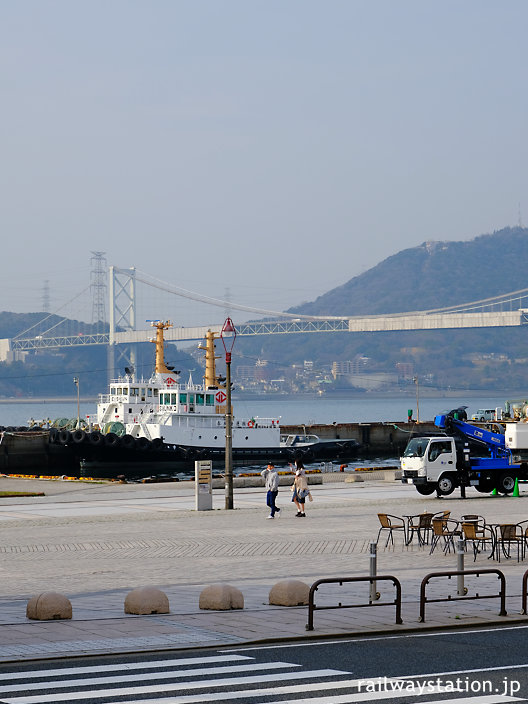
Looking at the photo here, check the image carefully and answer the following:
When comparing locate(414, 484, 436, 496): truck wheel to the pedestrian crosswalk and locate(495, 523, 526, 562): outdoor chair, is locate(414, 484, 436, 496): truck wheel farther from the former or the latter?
the pedestrian crosswalk

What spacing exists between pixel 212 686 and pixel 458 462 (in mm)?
27271

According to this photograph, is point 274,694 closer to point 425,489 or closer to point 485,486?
point 425,489

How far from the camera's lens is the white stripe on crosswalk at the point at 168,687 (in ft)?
30.9

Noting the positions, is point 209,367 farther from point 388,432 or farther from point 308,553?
point 308,553

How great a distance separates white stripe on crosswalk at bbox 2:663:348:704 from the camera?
9.41 meters

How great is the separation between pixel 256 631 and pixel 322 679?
2.71m

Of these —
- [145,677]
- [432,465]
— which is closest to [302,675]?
[145,677]

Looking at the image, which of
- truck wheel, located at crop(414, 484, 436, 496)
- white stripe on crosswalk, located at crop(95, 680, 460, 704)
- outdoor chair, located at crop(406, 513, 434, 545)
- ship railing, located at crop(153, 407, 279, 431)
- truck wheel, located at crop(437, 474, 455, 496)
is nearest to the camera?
white stripe on crosswalk, located at crop(95, 680, 460, 704)

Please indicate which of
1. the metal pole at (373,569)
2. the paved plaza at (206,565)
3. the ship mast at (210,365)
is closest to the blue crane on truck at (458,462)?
the paved plaza at (206,565)

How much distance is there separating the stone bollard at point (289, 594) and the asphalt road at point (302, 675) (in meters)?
2.35

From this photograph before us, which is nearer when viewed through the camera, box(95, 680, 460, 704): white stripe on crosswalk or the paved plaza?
box(95, 680, 460, 704): white stripe on crosswalk

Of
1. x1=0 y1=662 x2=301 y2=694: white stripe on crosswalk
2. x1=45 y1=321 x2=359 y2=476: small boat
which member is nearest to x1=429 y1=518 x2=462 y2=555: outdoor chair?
x1=0 y1=662 x2=301 y2=694: white stripe on crosswalk

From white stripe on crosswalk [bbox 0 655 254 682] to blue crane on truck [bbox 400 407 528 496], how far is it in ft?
81.1

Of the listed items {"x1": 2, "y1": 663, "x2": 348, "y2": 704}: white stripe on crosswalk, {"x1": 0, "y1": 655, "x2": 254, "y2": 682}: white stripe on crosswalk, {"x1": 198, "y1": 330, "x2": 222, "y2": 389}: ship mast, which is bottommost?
{"x1": 0, "y1": 655, "x2": 254, "y2": 682}: white stripe on crosswalk
